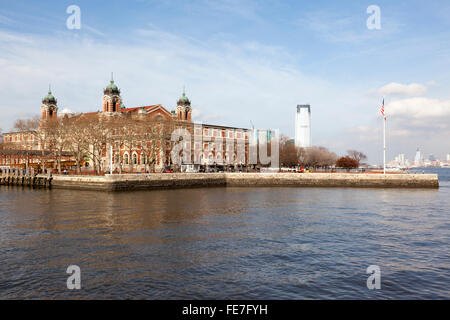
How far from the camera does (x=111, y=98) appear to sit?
4043 inches

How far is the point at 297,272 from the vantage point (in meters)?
17.6

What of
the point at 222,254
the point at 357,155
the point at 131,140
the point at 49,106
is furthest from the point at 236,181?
the point at 357,155

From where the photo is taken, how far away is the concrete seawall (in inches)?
2461

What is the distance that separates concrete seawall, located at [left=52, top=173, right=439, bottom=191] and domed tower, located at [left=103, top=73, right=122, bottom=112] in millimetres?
37161

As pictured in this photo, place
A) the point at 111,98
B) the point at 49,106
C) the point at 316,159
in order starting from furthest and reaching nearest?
the point at 316,159, the point at 49,106, the point at 111,98

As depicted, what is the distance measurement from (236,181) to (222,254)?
58.3m

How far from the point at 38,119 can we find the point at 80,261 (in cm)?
7872

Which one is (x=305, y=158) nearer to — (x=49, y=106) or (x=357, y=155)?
(x=357, y=155)

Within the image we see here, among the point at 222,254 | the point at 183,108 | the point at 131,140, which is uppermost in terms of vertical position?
the point at 183,108

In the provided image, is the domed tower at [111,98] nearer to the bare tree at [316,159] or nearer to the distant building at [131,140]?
the distant building at [131,140]

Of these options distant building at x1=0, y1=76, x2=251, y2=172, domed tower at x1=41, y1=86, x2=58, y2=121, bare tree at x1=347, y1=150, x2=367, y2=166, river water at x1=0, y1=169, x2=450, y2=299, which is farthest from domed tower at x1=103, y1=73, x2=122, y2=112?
bare tree at x1=347, y1=150, x2=367, y2=166

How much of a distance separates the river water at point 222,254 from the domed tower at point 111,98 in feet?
231
